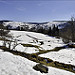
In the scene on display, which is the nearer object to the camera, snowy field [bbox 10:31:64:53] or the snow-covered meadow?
the snow-covered meadow

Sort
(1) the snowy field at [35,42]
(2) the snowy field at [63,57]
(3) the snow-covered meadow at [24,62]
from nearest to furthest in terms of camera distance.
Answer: (3) the snow-covered meadow at [24,62], (2) the snowy field at [63,57], (1) the snowy field at [35,42]

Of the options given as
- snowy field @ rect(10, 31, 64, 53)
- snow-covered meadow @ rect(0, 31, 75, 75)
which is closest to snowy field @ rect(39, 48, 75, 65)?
snow-covered meadow @ rect(0, 31, 75, 75)

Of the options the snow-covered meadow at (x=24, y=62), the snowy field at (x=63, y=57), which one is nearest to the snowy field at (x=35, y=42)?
the snow-covered meadow at (x=24, y=62)

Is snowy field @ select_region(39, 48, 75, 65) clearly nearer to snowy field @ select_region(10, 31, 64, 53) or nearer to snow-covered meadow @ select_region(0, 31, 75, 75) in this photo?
snow-covered meadow @ select_region(0, 31, 75, 75)

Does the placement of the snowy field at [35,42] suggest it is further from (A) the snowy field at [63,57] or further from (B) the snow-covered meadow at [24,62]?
(A) the snowy field at [63,57]

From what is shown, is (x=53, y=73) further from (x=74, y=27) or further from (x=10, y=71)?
(x=74, y=27)

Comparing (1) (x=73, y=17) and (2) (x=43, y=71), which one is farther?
(1) (x=73, y=17)

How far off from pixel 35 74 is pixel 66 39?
103 feet

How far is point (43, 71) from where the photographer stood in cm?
884

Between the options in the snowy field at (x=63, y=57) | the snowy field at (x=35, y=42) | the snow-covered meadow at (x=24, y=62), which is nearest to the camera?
the snow-covered meadow at (x=24, y=62)

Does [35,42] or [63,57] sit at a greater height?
[35,42]

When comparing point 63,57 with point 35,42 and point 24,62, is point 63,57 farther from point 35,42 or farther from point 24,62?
point 35,42

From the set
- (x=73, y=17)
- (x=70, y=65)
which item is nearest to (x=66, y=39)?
(x=73, y=17)

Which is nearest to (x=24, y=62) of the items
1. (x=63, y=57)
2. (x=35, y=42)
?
(x=63, y=57)
